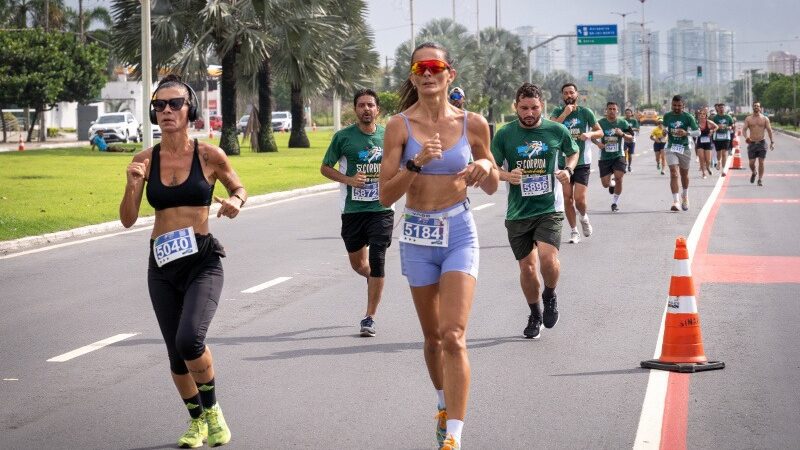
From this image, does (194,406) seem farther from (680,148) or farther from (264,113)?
(264,113)

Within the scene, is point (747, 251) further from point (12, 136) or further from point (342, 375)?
point (12, 136)

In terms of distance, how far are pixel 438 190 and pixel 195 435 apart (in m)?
1.68

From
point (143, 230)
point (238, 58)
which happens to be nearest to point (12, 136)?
point (238, 58)

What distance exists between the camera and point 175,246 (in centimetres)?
651

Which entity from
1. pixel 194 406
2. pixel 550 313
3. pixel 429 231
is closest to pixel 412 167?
pixel 429 231

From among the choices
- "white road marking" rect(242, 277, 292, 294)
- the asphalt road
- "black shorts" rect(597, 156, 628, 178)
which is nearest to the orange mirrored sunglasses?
the asphalt road

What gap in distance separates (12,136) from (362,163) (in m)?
66.8

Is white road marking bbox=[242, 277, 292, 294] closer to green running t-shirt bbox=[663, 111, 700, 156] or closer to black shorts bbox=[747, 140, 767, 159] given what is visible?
green running t-shirt bbox=[663, 111, 700, 156]

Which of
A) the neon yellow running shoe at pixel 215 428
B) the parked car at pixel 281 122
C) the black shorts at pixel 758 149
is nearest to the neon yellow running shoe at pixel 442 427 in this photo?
the neon yellow running shoe at pixel 215 428

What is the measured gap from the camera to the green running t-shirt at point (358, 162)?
10.2 m

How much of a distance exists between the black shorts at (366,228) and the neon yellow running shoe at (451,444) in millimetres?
4385

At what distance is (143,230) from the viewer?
19.5 m

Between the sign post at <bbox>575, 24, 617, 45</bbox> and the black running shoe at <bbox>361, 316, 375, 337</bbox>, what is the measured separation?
267ft

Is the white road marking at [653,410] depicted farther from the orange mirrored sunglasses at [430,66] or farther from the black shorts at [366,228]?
the black shorts at [366,228]
